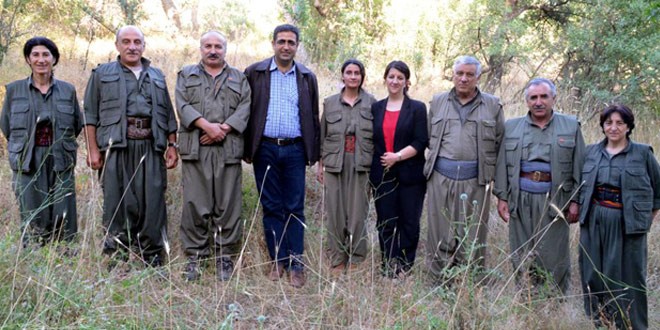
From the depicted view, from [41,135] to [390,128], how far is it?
2760 millimetres

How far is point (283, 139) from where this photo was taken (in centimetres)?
443

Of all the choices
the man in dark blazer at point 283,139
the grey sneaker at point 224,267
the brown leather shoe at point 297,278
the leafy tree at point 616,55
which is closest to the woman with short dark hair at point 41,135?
the grey sneaker at point 224,267

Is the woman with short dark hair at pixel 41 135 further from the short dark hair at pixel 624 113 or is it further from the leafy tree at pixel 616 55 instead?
the leafy tree at pixel 616 55

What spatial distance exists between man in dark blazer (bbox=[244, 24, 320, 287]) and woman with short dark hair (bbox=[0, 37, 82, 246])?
1438 millimetres

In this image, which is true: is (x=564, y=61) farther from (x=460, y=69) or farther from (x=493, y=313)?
(x=493, y=313)

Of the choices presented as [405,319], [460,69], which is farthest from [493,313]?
[460,69]

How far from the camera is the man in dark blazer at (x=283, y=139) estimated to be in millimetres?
4418

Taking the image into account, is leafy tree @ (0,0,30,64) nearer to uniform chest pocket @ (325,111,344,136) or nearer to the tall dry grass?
the tall dry grass

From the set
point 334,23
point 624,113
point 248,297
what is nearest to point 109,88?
point 248,297

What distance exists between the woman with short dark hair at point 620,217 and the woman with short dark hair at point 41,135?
3.89 m

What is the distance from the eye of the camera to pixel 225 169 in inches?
174

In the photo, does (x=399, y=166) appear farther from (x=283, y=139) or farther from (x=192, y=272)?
(x=192, y=272)

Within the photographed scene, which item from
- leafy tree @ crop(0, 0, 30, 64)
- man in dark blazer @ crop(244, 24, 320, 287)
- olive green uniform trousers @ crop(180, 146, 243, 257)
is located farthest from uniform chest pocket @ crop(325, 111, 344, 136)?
leafy tree @ crop(0, 0, 30, 64)

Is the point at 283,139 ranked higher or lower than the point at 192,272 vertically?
higher
